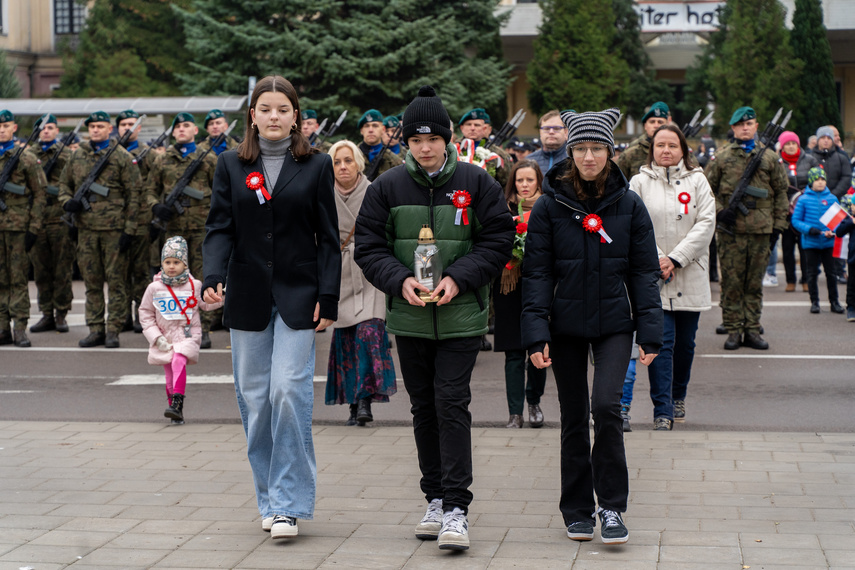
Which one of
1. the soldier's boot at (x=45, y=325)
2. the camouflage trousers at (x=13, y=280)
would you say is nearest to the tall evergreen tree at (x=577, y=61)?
the soldier's boot at (x=45, y=325)

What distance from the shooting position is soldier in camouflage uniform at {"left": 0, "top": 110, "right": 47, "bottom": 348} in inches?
486

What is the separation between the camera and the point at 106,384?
10.0m

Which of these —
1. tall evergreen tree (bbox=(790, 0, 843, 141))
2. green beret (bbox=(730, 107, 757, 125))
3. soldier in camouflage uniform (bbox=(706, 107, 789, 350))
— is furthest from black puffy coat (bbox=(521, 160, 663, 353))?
tall evergreen tree (bbox=(790, 0, 843, 141))

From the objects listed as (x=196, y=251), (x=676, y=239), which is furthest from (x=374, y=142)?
(x=676, y=239)

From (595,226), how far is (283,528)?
6.16 ft

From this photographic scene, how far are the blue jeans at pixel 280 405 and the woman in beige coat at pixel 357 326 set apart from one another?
2391 millimetres

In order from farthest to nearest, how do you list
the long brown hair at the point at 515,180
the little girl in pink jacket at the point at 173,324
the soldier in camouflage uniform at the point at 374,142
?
the soldier in camouflage uniform at the point at 374,142
the little girl in pink jacket at the point at 173,324
the long brown hair at the point at 515,180

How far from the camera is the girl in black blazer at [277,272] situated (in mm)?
5281

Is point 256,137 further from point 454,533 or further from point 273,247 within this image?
point 454,533

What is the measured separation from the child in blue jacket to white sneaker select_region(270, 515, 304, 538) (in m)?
9.43

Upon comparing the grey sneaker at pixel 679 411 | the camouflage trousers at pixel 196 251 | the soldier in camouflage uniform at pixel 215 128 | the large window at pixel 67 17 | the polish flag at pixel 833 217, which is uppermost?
A: the large window at pixel 67 17

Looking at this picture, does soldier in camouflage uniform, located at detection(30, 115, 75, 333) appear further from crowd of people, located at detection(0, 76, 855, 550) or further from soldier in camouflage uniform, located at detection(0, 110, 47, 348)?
crowd of people, located at detection(0, 76, 855, 550)

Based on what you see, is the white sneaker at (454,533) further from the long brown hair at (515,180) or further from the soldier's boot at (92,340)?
the soldier's boot at (92,340)

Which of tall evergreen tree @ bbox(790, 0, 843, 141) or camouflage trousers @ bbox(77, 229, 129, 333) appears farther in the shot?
tall evergreen tree @ bbox(790, 0, 843, 141)
